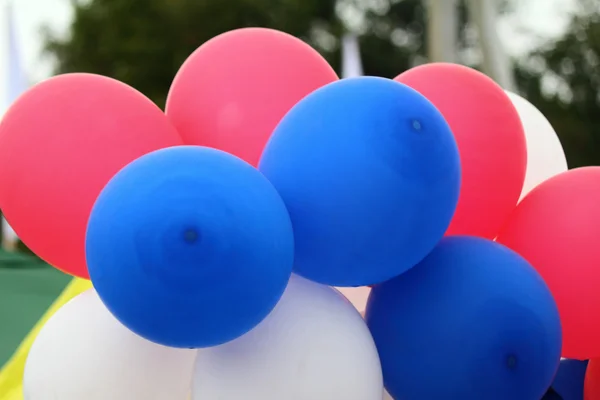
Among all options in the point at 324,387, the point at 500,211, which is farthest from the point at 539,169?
the point at 324,387

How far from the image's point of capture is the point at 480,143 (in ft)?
4.60

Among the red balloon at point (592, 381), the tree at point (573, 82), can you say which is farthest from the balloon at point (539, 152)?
the tree at point (573, 82)

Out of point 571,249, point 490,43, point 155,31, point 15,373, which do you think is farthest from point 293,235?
point 155,31

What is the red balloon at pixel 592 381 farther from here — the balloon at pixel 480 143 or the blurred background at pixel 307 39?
the blurred background at pixel 307 39

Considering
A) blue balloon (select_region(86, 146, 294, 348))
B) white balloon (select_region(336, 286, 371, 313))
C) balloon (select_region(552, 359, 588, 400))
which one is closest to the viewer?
blue balloon (select_region(86, 146, 294, 348))

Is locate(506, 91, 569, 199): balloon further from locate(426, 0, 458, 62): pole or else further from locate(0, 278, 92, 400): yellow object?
locate(426, 0, 458, 62): pole

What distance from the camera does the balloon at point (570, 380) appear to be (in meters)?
1.70

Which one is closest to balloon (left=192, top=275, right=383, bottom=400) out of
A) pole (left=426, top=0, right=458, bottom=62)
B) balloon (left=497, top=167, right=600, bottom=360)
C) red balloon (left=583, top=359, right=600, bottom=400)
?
balloon (left=497, top=167, right=600, bottom=360)

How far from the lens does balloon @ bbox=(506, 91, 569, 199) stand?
5.69 feet

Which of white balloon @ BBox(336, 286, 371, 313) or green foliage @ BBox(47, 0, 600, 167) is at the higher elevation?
white balloon @ BBox(336, 286, 371, 313)

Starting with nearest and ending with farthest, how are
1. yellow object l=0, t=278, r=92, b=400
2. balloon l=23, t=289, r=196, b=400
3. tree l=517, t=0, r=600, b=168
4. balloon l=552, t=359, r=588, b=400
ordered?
balloon l=23, t=289, r=196, b=400 < balloon l=552, t=359, r=588, b=400 < yellow object l=0, t=278, r=92, b=400 < tree l=517, t=0, r=600, b=168

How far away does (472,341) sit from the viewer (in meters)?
1.19

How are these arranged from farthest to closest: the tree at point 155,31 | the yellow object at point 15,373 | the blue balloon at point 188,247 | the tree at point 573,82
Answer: the tree at point 573,82, the tree at point 155,31, the yellow object at point 15,373, the blue balloon at point 188,247

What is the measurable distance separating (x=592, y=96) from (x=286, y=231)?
36.6ft
